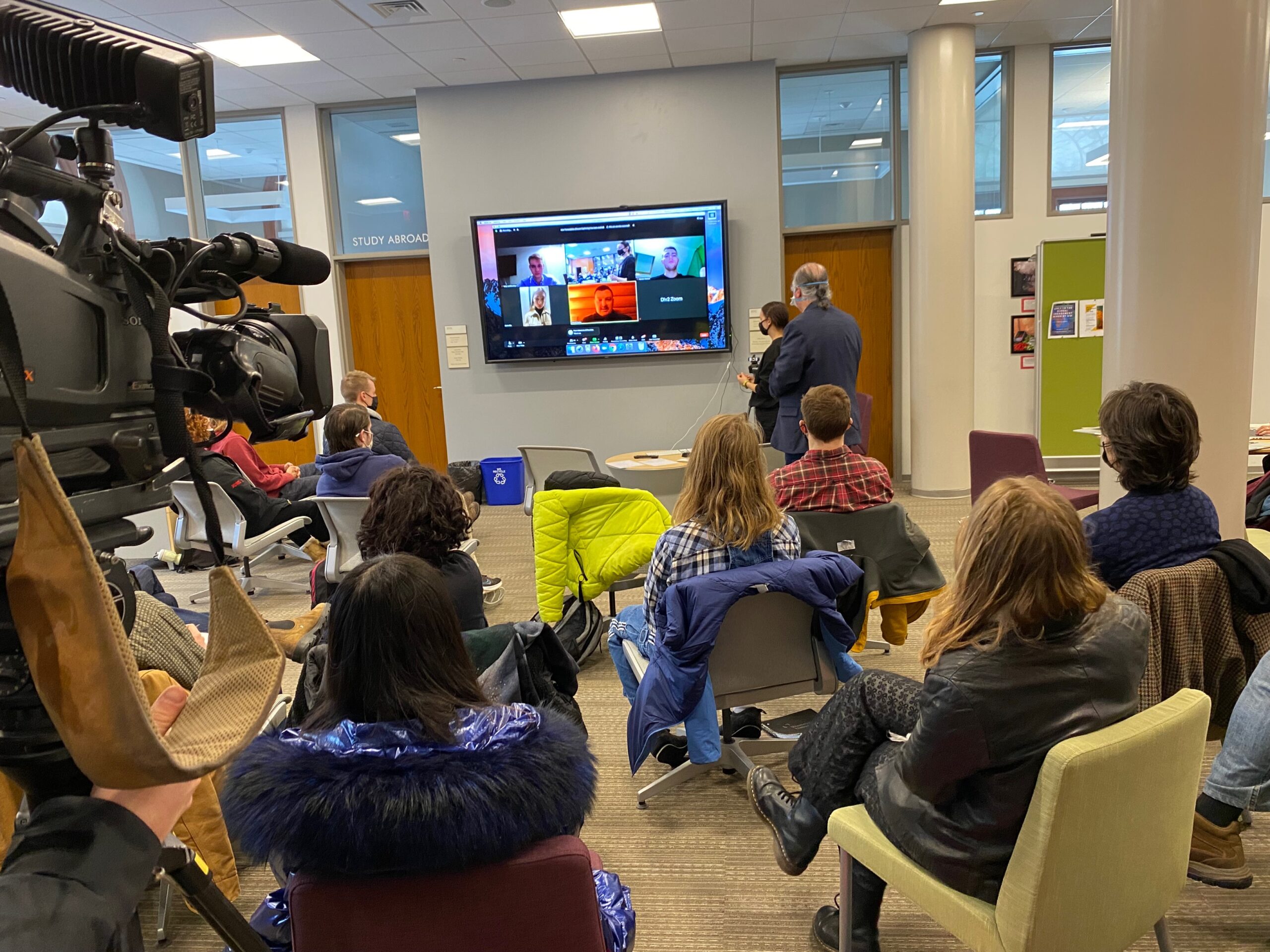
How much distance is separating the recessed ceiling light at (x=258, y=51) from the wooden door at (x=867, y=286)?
12.5 feet

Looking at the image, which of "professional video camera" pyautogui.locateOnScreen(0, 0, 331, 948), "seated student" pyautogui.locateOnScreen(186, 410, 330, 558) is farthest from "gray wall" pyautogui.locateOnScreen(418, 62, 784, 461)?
"professional video camera" pyautogui.locateOnScreen(0, 0, 331, 948)

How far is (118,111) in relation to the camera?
0.85m

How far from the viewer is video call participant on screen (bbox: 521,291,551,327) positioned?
22.3 feet

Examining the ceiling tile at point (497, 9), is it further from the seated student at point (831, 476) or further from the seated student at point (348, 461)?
the seated student at point (831, 476)

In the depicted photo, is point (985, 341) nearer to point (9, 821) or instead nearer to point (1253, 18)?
point (1253, 18)

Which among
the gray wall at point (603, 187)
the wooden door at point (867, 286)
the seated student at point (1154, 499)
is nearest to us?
the seated student at point (1154, 499)

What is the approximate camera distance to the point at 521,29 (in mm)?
5469

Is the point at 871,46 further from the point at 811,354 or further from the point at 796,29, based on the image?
the point at 811,354

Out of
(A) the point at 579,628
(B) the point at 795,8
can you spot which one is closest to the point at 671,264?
(B) the point at 795,8

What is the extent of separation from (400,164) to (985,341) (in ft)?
16.4

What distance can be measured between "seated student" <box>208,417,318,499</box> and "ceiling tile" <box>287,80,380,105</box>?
113 inches

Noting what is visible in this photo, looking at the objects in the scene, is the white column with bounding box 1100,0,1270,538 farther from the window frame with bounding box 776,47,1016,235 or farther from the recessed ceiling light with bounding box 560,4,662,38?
the window frame with bounding box 776,47,1016,235

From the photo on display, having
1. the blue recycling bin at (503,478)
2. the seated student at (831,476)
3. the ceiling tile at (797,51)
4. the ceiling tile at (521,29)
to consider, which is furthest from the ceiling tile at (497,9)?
the seated student at (831,476)

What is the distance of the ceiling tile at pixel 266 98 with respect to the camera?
6512 millimetres
